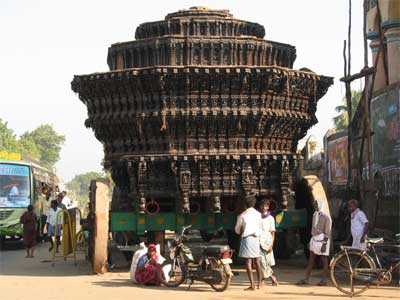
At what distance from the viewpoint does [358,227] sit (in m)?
9.95

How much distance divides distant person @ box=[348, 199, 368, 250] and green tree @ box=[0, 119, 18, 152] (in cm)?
6576

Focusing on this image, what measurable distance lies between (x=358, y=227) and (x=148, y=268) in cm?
341

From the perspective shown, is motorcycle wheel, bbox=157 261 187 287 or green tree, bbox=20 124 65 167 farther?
green tree, bbox=20 124 65 167

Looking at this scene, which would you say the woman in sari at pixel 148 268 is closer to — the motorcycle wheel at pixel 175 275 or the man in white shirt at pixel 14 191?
the motorcycle wheel at pixel 175 275

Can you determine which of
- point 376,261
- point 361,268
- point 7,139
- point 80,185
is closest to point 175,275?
point 361,268

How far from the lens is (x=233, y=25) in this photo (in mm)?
11516

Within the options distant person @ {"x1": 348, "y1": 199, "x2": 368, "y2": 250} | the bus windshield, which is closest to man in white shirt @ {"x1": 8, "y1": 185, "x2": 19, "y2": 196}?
the bus windshield

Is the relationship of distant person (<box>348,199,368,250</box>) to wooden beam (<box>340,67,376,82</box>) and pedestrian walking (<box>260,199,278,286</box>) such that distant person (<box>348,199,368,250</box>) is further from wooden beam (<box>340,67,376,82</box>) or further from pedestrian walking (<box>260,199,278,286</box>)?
wooden beam (<box>340,67,376,82</box>)

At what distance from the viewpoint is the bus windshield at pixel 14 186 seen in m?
20.2

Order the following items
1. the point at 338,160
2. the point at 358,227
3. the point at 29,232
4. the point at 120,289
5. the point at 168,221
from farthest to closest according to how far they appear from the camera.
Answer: the point at 338,160 < the point at 29,232 < the point at 168,221 < the point at 358,227 < the point at 120,289

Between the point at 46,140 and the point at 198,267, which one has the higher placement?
the point at 46,140

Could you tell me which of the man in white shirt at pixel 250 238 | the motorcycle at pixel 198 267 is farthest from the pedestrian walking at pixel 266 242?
the motorcycle at pixel 198 267

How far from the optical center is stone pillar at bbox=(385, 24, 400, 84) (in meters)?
16.0

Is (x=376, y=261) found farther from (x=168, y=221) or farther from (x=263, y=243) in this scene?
(x=168, y=221)
